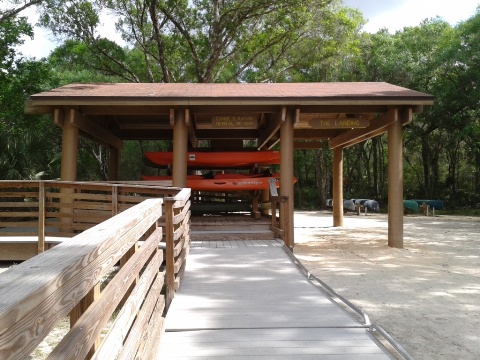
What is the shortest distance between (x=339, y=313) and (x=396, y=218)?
6042mm

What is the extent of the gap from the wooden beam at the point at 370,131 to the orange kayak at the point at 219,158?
240 cm

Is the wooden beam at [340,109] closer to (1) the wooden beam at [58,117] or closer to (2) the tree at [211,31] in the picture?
(1) the wooden beam at [58,117]

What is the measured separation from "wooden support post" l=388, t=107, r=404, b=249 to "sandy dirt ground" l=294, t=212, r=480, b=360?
1.34 feet

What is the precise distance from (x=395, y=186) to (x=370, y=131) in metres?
1.99

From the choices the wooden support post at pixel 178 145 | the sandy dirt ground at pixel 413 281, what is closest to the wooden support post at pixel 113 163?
the wooden support post at pixel 178 145

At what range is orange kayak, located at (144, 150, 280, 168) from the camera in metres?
11.5

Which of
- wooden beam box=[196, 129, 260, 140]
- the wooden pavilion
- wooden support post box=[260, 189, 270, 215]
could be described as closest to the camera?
the wooden pavilion

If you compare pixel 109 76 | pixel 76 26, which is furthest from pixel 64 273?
pixel 109 76

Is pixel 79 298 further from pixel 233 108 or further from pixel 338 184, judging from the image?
pixel 338 184

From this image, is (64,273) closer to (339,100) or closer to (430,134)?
(339,100)

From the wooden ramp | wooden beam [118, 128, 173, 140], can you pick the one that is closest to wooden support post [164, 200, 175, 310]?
the wooden ramp

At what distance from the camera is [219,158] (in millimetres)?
11469

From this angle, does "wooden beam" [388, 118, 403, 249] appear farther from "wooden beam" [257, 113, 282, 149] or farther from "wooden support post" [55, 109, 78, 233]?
"wooden support post" [55, 109, 78, 233]

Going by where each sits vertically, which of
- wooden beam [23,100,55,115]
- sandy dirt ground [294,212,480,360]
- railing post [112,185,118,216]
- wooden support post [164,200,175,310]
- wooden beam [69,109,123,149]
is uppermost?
wooden beam [23,100,55,115]
